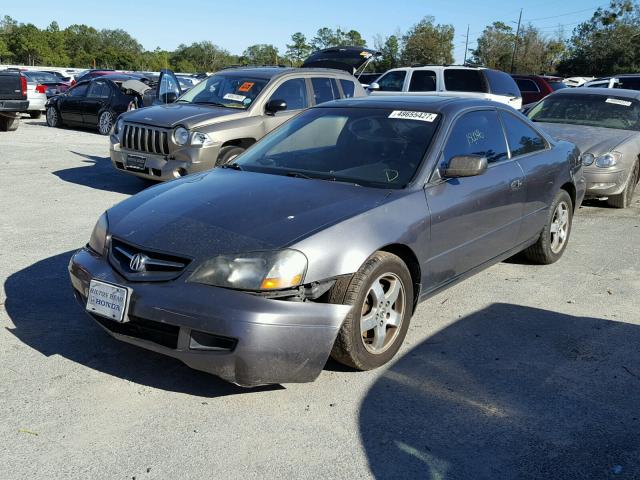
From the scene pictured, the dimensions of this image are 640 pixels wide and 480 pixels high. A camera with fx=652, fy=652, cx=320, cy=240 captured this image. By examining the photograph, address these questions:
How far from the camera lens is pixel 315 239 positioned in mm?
3428

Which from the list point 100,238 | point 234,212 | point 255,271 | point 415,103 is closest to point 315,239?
point 255,271

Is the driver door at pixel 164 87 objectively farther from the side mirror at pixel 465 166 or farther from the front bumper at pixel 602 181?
the side mirror at pixel 465 166

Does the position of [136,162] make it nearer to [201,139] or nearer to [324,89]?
[201,139]

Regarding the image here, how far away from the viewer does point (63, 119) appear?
17406 mm

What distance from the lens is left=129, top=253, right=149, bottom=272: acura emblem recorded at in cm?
346

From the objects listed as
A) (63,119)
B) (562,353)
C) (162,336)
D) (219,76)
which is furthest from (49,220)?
(63,119)

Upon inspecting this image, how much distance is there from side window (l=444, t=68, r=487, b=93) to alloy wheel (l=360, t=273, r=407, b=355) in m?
11.9

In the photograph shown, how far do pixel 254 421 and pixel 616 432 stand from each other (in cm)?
181

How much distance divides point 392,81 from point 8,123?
31.0ft

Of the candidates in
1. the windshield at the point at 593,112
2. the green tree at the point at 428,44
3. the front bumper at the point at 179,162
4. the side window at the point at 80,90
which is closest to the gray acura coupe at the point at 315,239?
the front bumper at the point at 179,162

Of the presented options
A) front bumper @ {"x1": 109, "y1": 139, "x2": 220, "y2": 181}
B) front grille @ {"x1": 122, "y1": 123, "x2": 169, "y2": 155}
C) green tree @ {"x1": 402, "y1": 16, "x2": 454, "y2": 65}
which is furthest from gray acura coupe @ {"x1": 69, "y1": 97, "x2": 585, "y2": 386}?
green tree @ {"x1": 402, "y1": 16, "x2": 454, "y2": 65}

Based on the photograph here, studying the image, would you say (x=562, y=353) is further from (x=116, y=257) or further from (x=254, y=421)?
(x=116, y=257)

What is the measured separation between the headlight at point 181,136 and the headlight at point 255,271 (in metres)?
5.17

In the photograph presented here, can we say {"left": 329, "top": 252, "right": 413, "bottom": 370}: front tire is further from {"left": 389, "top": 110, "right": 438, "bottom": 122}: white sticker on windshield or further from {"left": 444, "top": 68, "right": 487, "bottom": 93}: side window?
{"left": 444, "top": 68, "right": 487, "bottom": 93}: side window
